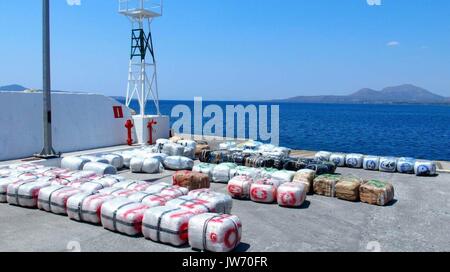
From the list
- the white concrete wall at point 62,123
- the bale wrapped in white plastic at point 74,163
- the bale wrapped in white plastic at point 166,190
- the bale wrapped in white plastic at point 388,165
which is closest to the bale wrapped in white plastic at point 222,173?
the bale wrapped in white plastic at point 166,190

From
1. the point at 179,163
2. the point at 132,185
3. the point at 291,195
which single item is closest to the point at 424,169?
the point at 291,195

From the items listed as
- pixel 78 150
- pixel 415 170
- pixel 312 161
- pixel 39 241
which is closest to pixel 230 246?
pixel 39 241

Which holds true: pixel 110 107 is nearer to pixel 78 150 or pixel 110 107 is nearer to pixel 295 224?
pixel 78 150

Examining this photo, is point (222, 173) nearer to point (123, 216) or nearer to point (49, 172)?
point (49, 172)

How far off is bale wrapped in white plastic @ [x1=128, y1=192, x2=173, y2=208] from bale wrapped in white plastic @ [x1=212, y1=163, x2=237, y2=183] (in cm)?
560

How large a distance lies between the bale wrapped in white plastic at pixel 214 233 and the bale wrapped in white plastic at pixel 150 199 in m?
1.85

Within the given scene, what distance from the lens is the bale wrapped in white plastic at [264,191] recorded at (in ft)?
44.3

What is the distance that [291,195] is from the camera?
13016 mm

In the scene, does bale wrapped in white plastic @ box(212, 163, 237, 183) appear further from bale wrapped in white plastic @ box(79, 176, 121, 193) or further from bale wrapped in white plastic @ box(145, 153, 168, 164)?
bale wrapped in white plastic @ box(79, 176, 121, 193)

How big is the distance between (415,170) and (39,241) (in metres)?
16.3

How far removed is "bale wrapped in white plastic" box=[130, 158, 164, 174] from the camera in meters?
18.7

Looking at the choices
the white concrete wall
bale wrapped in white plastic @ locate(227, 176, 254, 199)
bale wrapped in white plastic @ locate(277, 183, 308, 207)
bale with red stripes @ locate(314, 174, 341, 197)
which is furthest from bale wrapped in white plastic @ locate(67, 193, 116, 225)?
the white concrete wall

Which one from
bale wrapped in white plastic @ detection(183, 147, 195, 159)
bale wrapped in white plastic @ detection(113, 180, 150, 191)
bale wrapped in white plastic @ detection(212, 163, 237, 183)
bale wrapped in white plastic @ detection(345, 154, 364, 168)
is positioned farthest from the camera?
bale wrapped in white plastic @ detection(183, 147, 195, 159)
